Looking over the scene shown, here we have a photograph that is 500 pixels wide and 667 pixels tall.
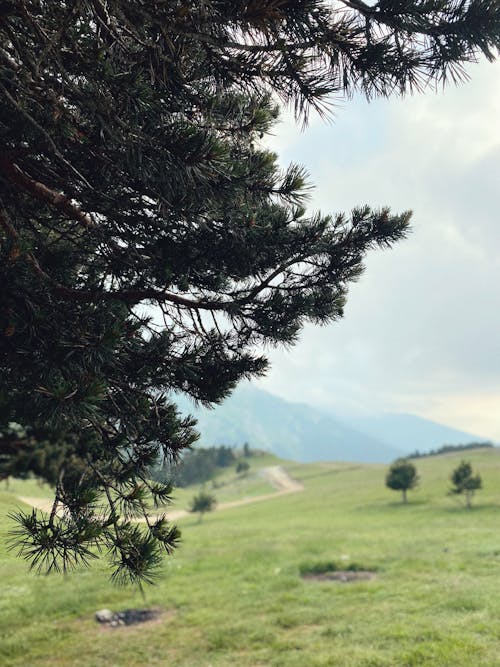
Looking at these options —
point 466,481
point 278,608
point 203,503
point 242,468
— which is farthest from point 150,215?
point 242,468

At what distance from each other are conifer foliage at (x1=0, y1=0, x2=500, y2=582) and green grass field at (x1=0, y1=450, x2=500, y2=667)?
4.62 ft

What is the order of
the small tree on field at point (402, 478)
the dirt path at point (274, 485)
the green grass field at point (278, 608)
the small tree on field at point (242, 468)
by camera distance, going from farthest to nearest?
1. the small tree on field at point (242, 468)
2. the dirt path at point (274, 485)
3. the small tree on field at point (402, 478)
4. the green grass field at point (278, 608)

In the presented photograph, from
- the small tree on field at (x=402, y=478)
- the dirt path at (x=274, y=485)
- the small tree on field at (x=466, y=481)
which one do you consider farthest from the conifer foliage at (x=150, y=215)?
the dirt path at (x=274, y=485)

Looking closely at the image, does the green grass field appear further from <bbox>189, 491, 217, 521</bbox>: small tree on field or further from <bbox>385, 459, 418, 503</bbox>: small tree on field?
<bbox>189, 491, 217, 521</bbox>: small tree on field

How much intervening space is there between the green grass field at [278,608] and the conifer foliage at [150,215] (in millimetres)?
1409

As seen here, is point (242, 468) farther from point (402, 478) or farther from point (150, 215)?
point (150, 215)

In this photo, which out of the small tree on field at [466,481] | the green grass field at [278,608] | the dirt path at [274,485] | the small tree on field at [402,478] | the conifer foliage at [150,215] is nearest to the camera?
the conifer foliage at [150,215]

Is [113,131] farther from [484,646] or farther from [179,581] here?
[179,581]

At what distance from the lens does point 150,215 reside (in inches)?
230

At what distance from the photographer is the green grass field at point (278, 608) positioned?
34.3 feet

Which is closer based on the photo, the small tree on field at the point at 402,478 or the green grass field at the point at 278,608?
the green grass field at the point at 278,608

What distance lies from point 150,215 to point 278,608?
12776 mm

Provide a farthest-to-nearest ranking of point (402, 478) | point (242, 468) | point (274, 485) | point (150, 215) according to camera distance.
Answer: point (242, 468) < point (274, 485) < point (402, 478) < point (150, 215)

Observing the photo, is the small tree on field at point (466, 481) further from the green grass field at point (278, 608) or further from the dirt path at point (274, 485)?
the dirt path at point (274, 485)
